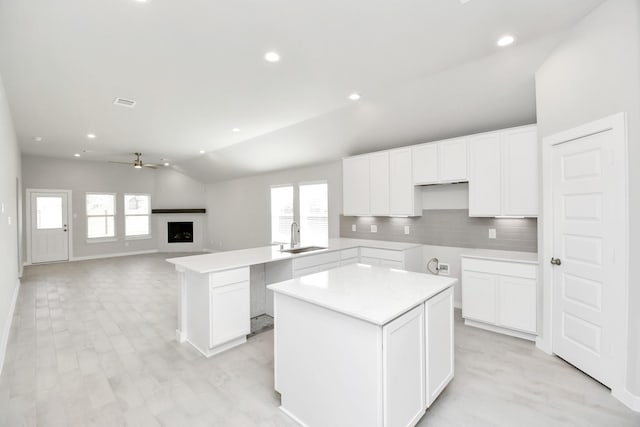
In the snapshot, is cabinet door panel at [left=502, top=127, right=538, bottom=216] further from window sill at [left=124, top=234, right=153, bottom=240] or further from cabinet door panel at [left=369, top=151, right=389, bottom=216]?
window sill at [left=124, top=234, right=153, bottom=240]

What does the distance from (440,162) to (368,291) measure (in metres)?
2.76

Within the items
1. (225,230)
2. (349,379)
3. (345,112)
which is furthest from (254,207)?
(349,379)

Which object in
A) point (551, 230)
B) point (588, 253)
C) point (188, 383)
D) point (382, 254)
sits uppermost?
point (551, 230)

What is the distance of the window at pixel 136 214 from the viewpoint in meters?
9.40

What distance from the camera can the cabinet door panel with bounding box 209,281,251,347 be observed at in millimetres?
2877

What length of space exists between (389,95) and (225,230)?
6927mm

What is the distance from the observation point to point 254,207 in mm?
8078

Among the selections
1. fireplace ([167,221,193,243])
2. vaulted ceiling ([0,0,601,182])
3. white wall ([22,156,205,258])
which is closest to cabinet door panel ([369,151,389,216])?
vaulted ceiling ([0,0,601,182])

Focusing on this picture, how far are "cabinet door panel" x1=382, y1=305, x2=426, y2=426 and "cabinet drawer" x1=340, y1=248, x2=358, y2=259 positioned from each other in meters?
2.53

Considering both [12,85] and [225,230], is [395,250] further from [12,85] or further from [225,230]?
[225,230]

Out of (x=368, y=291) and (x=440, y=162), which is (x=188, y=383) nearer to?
(x=368, y=291)

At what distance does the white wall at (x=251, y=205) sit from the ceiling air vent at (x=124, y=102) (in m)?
3.44

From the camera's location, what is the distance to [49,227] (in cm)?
800

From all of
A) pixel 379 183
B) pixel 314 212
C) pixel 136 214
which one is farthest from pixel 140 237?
pixel 379 183
